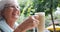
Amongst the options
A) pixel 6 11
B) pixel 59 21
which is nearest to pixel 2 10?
pixel 6 11

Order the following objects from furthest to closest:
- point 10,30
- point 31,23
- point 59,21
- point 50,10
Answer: point 59,21 → point 50,10 → point 10,30 → point 31,23

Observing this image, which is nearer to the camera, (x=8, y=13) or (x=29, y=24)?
(x=29, y=24)

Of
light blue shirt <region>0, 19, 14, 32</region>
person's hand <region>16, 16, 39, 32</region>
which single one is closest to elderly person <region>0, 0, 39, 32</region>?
light blue shirt <region>0, 19, 14, 32</region>

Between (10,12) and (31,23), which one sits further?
(10,12)

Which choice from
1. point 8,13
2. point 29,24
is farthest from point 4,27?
point 29,24

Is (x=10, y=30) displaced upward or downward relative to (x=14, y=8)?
downward

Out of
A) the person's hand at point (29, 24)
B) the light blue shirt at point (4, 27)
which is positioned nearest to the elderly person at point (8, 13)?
the light blue shirt at point (4, 27)

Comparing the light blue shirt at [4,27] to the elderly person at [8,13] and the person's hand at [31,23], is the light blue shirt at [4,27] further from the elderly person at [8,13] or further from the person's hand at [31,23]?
the person's hand at [31,23]

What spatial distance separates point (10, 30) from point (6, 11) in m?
0.12

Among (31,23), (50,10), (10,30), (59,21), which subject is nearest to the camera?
(31,23)

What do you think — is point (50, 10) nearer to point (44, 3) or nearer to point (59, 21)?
point (44, 3)

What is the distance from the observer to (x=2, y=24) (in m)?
0.89

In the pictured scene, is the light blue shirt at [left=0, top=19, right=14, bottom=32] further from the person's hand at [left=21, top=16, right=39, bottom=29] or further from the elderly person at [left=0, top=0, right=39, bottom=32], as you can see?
the person's hand at [left=21, top=16, right=39, bottom=29]

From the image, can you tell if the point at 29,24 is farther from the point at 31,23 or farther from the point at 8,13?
the point at 8,13
